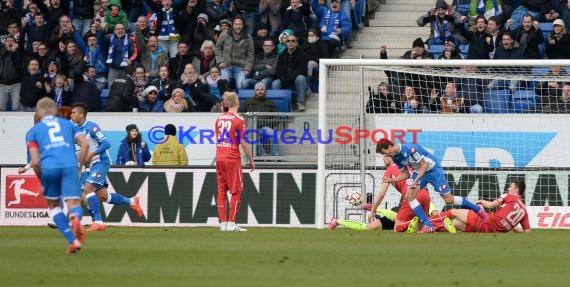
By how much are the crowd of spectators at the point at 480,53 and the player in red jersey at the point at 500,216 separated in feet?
11.1

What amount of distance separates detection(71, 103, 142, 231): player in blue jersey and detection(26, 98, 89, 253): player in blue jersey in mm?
5221

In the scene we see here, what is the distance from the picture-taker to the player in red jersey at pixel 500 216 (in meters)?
19.7

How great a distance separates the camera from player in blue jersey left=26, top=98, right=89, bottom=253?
44.2ft

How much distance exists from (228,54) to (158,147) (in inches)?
132

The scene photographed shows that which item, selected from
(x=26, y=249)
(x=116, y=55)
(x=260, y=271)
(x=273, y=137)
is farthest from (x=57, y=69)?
(x=260, y=271)

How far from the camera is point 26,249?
14.7 m

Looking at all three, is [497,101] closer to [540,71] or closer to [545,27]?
[540,71]

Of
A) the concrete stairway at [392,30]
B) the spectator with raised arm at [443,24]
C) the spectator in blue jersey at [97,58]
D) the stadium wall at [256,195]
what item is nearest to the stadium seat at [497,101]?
the stadium wall at [256,195]

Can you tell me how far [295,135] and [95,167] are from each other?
18.1 feet

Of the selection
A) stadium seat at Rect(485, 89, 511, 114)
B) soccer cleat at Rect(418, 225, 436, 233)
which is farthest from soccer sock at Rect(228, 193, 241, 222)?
stadium seat at Rect(485, 89, 511, 114)

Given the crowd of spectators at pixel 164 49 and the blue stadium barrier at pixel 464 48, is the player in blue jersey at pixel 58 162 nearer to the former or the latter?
the crowd of spectators at pixel 164 49

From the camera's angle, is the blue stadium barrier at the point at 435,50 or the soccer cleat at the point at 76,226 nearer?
the soccer cleat at the point at 76,226

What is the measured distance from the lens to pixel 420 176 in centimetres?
1912

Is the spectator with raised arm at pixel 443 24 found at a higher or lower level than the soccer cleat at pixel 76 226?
higher
